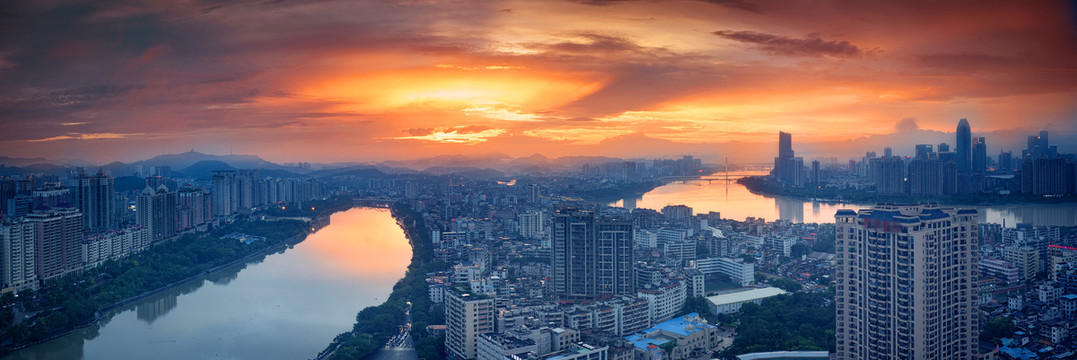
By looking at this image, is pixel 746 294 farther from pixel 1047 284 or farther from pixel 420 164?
pixel 420 164

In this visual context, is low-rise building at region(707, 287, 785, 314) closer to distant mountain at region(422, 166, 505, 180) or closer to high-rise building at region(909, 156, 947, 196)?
high-rise building at region(909, 156, 947, 196)

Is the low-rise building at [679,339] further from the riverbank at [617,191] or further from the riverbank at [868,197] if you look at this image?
the riverbank at [617,191]

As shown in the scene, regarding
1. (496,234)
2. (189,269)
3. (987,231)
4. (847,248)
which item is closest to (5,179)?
(189,269)

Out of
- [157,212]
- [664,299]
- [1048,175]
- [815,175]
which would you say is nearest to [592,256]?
[664,299]

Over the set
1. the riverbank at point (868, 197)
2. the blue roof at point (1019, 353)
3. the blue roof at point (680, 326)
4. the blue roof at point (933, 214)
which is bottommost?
the blue roof at point (680, 326)

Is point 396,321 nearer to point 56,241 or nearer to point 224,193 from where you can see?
point 56,241

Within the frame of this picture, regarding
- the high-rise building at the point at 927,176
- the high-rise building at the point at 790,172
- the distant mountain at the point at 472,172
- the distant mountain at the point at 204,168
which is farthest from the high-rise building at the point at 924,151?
the distant mountain at the point at 204,168

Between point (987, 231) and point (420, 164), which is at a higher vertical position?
point (420, 164)
